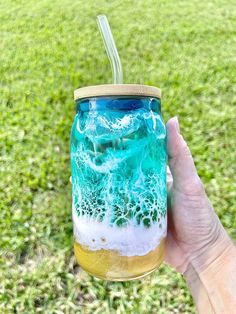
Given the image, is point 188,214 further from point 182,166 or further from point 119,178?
point 119,178

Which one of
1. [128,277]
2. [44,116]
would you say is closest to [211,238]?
[128,277]

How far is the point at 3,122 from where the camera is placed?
2.79 metres

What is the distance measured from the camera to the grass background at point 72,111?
2062mm

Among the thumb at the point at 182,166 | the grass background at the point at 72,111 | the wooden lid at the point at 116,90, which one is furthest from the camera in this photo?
the grass background at the point at 72,111

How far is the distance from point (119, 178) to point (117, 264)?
25 centimetres

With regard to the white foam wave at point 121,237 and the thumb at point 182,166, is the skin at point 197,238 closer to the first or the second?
the thumb at point 182,166

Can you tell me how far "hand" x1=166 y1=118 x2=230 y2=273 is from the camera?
150cm

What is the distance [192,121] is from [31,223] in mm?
1207

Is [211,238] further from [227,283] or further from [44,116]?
[44,116]

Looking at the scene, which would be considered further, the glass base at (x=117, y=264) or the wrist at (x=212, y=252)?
the wrist at (x=212, y=252)

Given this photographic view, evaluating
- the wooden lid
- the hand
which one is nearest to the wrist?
the hand

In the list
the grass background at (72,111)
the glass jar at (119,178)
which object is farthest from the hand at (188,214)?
the grass background at (72,111)

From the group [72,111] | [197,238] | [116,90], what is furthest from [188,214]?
[72,111]

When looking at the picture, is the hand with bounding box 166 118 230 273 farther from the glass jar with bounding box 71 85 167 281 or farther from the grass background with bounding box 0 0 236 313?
the grass background with bounding box 0 0 236 313
